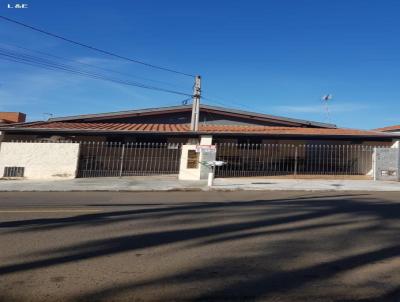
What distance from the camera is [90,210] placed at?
9.58m

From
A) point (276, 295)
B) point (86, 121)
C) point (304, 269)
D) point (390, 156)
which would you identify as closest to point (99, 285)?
point (276, 295)

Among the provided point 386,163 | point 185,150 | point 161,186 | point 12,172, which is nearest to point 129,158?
point 185,150

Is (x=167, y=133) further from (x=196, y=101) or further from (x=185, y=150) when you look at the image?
(x=196, y=101)

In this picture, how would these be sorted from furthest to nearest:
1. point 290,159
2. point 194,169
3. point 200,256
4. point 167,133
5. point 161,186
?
point 290,159, point 167,133, point 194,169, point 161,186, point 200,256

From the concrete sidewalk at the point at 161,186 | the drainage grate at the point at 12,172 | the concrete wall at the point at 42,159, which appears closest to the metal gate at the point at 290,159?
the concrete sidewalk at the point at 161,186

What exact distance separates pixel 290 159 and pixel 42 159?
12979 mm

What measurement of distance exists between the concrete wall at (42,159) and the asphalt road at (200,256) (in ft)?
37.8

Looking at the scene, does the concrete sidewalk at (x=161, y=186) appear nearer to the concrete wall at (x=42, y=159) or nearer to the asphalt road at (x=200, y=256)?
the concrete wall at (x=42, y=159)

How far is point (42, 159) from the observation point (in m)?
20.5

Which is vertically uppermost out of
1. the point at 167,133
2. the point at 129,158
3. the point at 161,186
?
the point at 167,133

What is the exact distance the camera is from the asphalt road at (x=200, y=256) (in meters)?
4.28

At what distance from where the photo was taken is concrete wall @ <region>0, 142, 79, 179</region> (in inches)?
803

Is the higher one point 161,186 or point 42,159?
point 42,159

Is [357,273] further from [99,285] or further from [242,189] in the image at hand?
[242,189]
